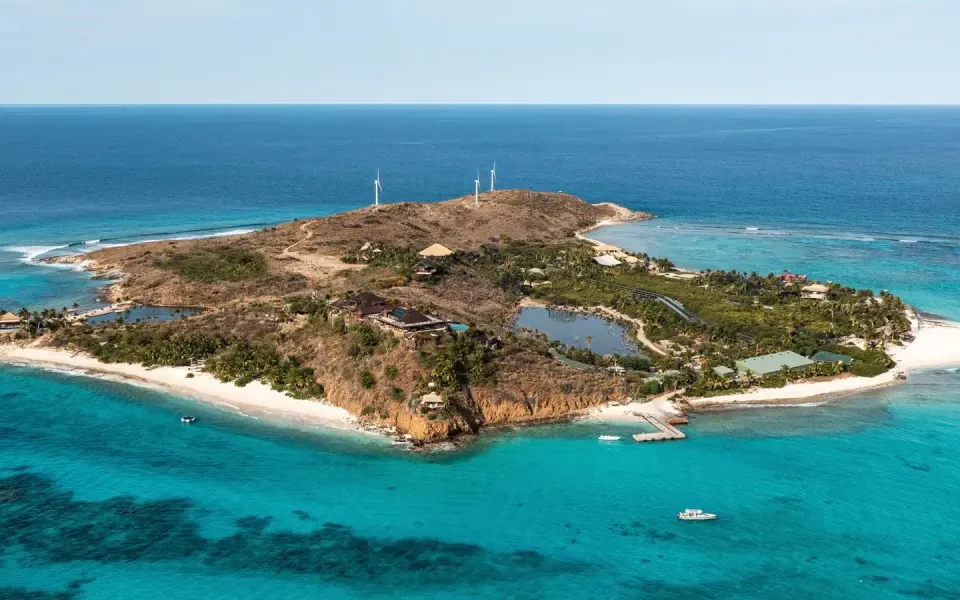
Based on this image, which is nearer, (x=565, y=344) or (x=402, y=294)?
(x=565, y=344)

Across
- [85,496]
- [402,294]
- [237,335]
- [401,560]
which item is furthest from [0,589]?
[402,294]

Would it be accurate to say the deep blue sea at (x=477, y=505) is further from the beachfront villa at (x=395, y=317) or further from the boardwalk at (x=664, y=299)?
the boardwalk at (x=664, y=299)

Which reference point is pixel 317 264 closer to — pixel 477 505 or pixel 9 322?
pixel 9 322

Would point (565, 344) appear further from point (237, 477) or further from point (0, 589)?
point (0, 589)

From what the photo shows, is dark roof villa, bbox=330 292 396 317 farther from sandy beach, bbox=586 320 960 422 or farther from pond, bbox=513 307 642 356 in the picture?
sandy beach, bbox=586 320 960 422

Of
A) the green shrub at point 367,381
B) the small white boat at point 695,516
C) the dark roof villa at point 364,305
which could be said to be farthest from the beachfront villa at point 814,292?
the green shrub at point 367,381

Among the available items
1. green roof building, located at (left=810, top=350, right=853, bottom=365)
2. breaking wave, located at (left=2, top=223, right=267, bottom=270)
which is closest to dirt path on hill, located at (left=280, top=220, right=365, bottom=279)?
breaking wave, located at (left=2, top=223, right=267, bottom=270)
